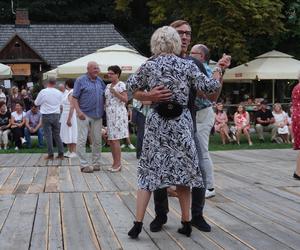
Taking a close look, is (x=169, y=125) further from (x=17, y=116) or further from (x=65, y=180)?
(x=17, y=116)

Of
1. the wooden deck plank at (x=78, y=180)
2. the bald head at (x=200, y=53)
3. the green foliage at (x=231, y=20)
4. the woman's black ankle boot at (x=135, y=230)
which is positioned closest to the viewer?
the woman's black ankle boot at (x=135, y=230)

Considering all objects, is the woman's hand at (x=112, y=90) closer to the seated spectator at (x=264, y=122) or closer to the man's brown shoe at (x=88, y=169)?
the man's brown shoe at (x=88, y=169)

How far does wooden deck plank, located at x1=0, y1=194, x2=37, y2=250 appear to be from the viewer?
5.09 meters

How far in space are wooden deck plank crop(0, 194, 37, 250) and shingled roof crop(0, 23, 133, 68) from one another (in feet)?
90.2

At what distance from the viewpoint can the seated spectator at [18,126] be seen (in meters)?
15.2

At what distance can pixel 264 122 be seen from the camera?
17.2 meters

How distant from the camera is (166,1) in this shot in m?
23.2

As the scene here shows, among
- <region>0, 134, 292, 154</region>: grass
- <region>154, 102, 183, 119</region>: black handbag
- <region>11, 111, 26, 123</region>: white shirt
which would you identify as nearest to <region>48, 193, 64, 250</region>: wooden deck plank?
<region>154, 102, 183, 119</region>: black handbag

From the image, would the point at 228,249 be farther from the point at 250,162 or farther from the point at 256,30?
the point at 256,30

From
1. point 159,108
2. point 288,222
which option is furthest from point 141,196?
Answer: point 288,222

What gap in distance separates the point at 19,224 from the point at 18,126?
381 inches

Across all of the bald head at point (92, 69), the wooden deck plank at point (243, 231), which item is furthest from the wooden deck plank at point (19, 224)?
the bald head at point (92, 69)

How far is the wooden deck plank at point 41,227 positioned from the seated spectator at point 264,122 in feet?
35.7

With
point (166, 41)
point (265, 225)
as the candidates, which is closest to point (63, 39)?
point (265, 225)
